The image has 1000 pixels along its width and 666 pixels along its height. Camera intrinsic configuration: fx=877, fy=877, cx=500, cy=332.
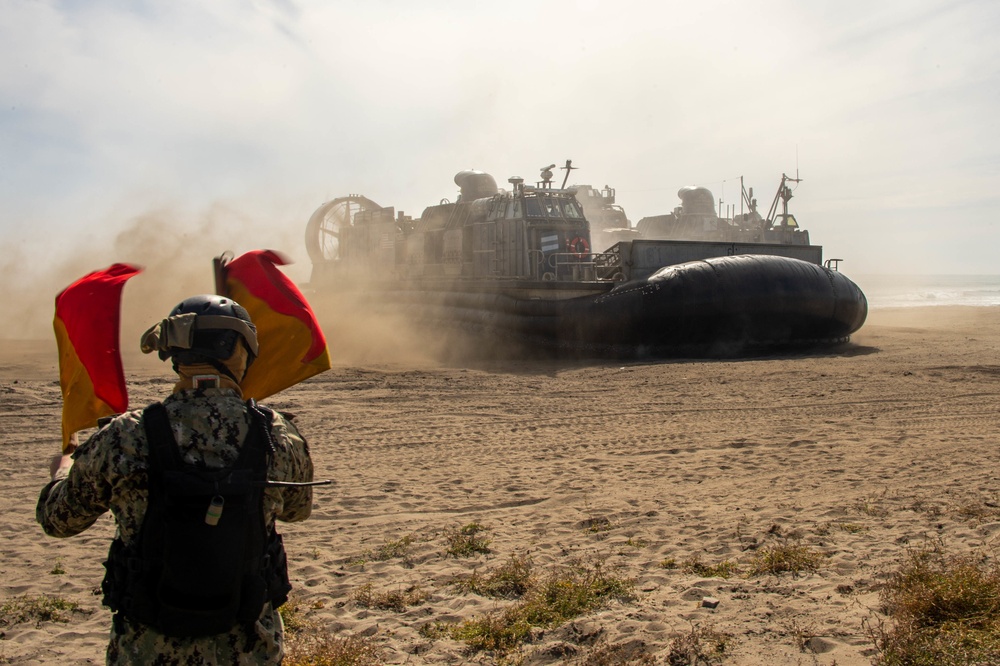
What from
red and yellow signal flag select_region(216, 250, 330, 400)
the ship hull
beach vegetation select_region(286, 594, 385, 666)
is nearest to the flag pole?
red and yellow signal flag select_region(216, 250, 330, 400)

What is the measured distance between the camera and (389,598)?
10.7 ft

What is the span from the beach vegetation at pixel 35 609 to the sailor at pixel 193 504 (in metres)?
1.61

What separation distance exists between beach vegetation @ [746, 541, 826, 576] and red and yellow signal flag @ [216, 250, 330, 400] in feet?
6.50

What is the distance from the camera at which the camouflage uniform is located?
1693 mm

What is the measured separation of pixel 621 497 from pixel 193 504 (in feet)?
10.4

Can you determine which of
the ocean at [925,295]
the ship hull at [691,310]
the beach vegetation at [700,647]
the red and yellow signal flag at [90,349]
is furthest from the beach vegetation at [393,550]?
the ocean at [925,295]

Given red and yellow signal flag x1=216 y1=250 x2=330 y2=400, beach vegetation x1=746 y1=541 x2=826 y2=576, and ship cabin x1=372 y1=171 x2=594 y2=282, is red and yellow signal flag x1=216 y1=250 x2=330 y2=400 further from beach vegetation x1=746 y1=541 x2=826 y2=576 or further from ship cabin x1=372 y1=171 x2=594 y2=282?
ship cabin x1=372 y1=171 x2=594 y2=282

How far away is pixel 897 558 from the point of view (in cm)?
338

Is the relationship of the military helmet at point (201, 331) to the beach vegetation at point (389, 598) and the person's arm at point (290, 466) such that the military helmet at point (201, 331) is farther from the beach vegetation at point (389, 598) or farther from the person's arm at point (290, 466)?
the beach vegetation at point (389, 598)

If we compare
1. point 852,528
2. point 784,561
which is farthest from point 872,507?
point 784,561

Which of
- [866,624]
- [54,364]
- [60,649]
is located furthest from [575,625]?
[54,364]

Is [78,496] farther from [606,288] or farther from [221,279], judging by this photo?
[606,288]

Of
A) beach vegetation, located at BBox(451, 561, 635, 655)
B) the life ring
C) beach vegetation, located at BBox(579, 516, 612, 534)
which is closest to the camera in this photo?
beach vegetation, located at BBox(451, 561, 635, 655)

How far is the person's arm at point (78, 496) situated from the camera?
1698mm
